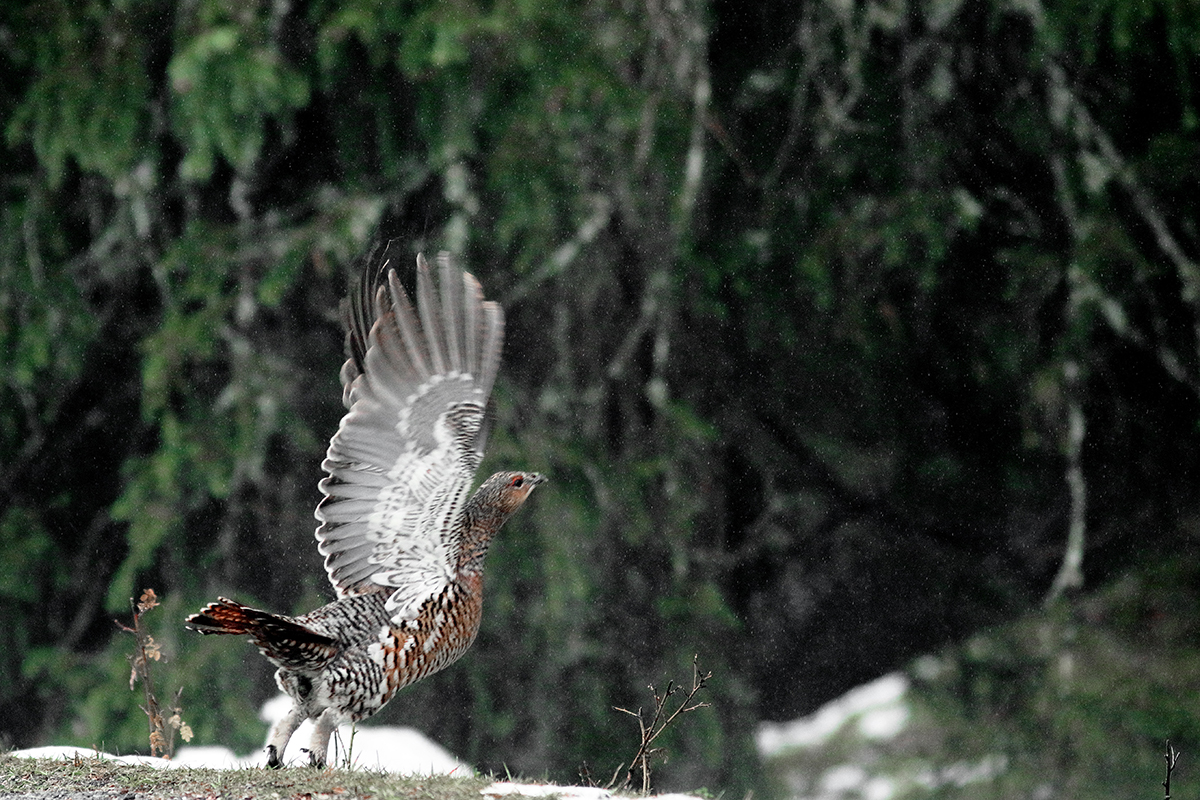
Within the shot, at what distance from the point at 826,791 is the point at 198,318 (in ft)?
13.9

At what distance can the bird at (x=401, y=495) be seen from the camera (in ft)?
9.09

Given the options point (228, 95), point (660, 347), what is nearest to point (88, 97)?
point (228, 95)

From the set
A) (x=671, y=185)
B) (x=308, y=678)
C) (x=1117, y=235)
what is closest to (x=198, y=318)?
(x=671, y=185)

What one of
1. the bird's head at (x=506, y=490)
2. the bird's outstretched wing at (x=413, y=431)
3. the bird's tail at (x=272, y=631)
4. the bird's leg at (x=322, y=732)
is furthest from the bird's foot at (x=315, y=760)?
the bird's head at (x=506, y=490)

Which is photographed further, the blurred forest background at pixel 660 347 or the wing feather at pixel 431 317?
the blurred forest background at pixel 660 347

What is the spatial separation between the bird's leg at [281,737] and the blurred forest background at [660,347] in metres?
2.69

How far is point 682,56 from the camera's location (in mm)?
6137

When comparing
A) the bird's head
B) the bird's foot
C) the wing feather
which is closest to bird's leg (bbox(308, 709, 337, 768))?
the bird's foot

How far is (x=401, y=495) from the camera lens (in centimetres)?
294

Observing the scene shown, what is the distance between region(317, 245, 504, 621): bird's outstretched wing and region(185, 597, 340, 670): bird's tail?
0.26 meters

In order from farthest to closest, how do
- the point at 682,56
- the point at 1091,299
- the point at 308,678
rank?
the point at 682,56
the point at 1091,299
the point at 308,678

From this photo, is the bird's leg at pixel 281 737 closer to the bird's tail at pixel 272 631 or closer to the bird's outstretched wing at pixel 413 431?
the bird's tail at pixel 272 631

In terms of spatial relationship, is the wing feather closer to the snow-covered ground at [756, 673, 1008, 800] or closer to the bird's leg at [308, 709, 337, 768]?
the bird's leg at [308, 709, 337, 768]

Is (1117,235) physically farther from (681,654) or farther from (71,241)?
(71,241)
